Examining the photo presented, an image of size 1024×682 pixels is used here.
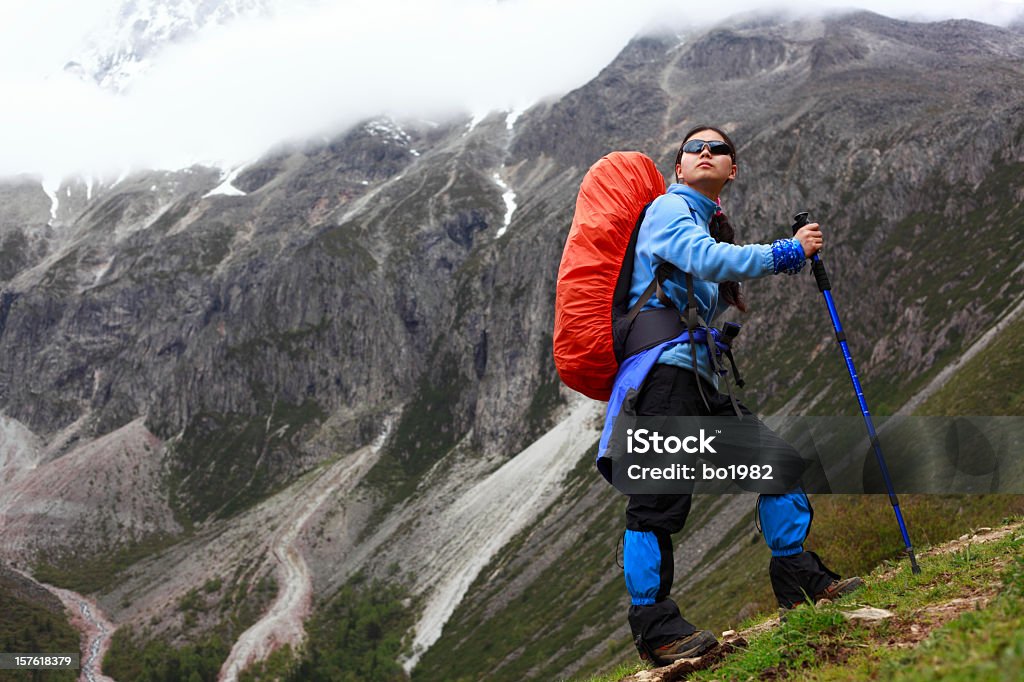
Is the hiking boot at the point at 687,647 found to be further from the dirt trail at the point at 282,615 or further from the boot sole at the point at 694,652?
the dirt trail at the point at 282,615

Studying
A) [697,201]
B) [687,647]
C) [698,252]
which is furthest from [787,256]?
[687,647]

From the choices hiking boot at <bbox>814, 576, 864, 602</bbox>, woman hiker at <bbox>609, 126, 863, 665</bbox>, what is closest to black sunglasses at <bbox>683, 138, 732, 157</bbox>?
woman hiker at <bbox>609, 126, 863, 665</bbox>

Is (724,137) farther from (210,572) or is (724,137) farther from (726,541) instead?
(210,572)

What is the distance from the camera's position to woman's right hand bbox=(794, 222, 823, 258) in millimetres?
7355

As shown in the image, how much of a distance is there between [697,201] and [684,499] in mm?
2953

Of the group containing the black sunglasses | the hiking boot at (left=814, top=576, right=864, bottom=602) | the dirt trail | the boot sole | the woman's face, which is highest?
the black sunglasses

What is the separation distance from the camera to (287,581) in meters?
178

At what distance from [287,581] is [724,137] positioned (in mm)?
184818

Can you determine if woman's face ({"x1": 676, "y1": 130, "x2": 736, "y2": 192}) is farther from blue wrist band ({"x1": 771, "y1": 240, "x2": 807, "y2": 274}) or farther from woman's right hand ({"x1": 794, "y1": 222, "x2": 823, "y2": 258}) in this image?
blue wrist band ({"x1": 771, "y1": 240, "x2": 807, "y2": 274})

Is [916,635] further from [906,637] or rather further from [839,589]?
[839,589]

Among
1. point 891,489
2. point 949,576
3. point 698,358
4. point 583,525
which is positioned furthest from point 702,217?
point 583,525

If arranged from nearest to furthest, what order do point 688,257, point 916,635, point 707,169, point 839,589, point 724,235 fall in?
point 916,635
point 688,257
point 839,589
point 707,169
point 724,235

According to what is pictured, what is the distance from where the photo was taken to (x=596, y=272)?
8.20 metres

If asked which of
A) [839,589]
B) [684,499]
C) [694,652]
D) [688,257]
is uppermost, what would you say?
[688,257]
